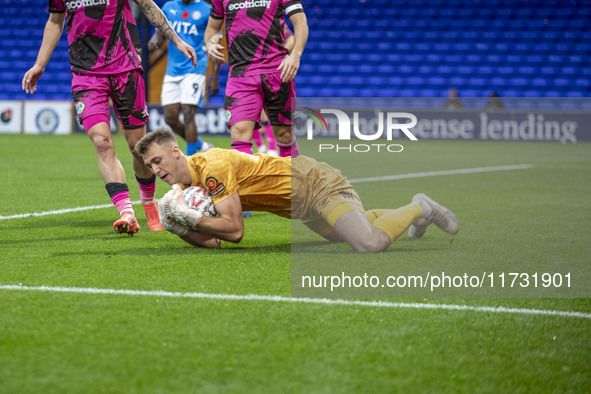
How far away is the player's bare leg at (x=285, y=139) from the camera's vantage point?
6012mm

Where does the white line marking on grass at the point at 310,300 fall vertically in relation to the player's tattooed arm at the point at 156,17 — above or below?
below

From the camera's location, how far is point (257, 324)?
119 inches

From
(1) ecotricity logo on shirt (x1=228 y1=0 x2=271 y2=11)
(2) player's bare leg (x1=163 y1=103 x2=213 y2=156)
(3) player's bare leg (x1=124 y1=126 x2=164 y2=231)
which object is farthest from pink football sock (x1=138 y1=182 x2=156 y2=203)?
(2) player's bare leg (x1=163 y1=103 x2=213 y2=156)

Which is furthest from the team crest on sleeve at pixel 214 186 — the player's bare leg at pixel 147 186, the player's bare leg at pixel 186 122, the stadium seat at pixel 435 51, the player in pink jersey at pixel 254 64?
the stadium seat at pixel 435 51

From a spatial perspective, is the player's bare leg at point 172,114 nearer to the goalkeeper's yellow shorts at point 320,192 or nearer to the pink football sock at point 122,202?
the pink football sock at point 122,202

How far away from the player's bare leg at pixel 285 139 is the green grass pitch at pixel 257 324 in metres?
0.69

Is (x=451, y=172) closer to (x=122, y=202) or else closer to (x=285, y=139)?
(x=285, y=139)

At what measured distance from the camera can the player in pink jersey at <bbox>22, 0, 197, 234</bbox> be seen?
526cm

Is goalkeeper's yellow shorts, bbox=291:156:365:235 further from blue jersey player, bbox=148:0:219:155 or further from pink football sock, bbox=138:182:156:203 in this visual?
blue jersey player, bbox=148:0:219:155

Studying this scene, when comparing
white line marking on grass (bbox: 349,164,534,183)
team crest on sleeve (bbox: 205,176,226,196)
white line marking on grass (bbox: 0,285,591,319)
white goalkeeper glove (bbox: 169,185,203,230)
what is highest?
team crest on sleeve (bbox: 205,176,226,196)

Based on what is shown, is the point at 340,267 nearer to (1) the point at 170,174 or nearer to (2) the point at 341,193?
(2) the point at 341,193

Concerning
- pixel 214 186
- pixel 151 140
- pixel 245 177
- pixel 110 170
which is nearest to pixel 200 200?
pixel 214 186

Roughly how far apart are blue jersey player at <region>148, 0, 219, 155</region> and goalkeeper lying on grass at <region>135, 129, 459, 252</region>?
3.86m

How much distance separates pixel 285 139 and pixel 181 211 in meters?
1.91
